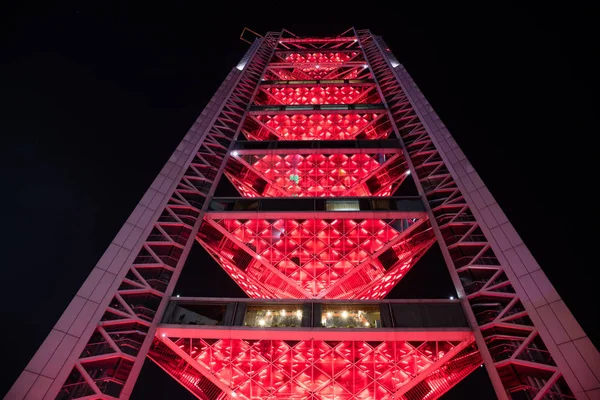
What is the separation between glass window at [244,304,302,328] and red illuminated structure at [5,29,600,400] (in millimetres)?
47

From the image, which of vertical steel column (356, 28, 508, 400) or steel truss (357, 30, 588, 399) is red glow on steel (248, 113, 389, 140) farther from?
steel truss (357, 30, 588, 399)

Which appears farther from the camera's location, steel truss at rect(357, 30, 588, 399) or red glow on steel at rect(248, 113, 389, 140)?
red glow on steel at rect(248, 113, 389, 140)

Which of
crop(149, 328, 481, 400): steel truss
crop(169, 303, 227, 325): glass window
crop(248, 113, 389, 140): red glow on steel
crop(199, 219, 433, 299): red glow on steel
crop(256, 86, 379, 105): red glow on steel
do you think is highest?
crop(256, 86, 379, 105): red glow on steel

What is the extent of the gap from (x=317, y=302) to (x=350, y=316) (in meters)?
1.51

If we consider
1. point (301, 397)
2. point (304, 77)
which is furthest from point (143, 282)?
point (304, 77)

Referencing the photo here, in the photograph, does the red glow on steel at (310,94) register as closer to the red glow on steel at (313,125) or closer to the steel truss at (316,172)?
the red glow on steel at (313,125)

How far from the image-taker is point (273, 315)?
658 inches

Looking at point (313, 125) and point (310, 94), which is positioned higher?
point (310, 94)

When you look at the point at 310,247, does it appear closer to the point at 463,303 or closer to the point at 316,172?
the point at 316,172

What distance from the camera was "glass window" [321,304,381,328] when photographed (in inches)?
639

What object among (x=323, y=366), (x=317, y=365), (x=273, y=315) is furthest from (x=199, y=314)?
(x=323, y=366)

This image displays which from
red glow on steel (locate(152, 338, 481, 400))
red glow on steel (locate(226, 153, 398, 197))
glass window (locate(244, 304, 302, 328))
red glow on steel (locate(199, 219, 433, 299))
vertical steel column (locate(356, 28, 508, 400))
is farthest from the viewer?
red glow on steel (locate(226, 153, 398, 197))

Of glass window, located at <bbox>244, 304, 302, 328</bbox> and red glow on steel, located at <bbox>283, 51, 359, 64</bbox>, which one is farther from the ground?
red glow on steel, located at <bbox>283, 51, 359, 64</bbox>

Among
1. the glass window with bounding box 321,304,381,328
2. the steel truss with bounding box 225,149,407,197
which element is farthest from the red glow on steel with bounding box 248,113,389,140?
the glass window with bounding box 321,304,381,328
